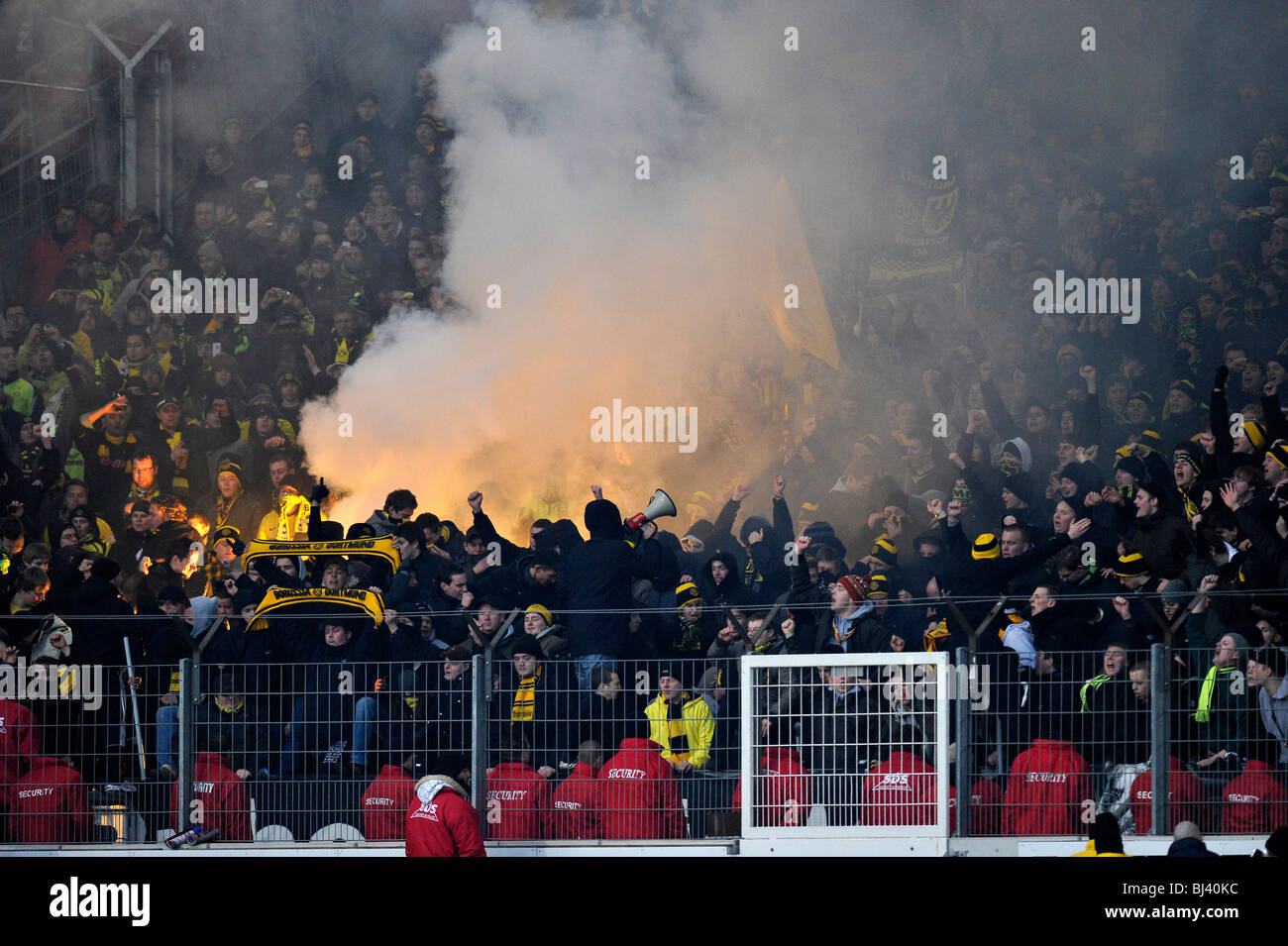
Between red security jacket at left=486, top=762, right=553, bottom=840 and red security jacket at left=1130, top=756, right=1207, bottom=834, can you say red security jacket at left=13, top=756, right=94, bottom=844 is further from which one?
red security jacket at left=1130, top=756, right=1207, bottom=834

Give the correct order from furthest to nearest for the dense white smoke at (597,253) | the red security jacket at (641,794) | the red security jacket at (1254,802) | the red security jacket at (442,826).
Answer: the dense white smoke at (597,253), the red security jacket at (641,794), the red security jacket at (1254,802), the red security jacket at (442,826)

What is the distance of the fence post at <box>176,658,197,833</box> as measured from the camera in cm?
702

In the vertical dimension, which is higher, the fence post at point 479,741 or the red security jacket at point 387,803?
the fence post at point 479,741

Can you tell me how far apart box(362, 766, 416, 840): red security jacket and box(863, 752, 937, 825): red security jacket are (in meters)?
1.89

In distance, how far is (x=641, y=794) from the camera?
22.9ft

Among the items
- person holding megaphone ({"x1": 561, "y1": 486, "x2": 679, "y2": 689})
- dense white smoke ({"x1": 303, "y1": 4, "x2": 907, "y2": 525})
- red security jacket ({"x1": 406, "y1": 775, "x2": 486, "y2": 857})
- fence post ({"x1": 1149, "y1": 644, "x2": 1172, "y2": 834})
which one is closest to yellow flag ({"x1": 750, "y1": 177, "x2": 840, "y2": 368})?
dense white smoke ({"x1": 303, "y1": 4, "x2": 907, "y2": 525})

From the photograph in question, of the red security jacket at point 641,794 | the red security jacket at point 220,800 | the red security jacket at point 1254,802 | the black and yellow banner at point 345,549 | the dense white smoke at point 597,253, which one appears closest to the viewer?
the red security jacket at point 1254,802

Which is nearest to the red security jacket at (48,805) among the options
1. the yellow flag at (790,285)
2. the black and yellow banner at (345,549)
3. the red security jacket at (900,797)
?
the black and yellow banner at (345,549)

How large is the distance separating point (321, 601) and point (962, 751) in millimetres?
3705

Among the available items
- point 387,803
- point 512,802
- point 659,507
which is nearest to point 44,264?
point 659,507

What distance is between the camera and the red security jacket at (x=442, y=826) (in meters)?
6.16

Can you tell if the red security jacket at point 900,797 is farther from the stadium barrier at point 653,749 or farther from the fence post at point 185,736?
the fence post at point 185,736

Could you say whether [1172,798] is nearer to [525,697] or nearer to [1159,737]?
[1159,737]

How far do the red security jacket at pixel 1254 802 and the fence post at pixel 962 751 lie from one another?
3.30 ft
